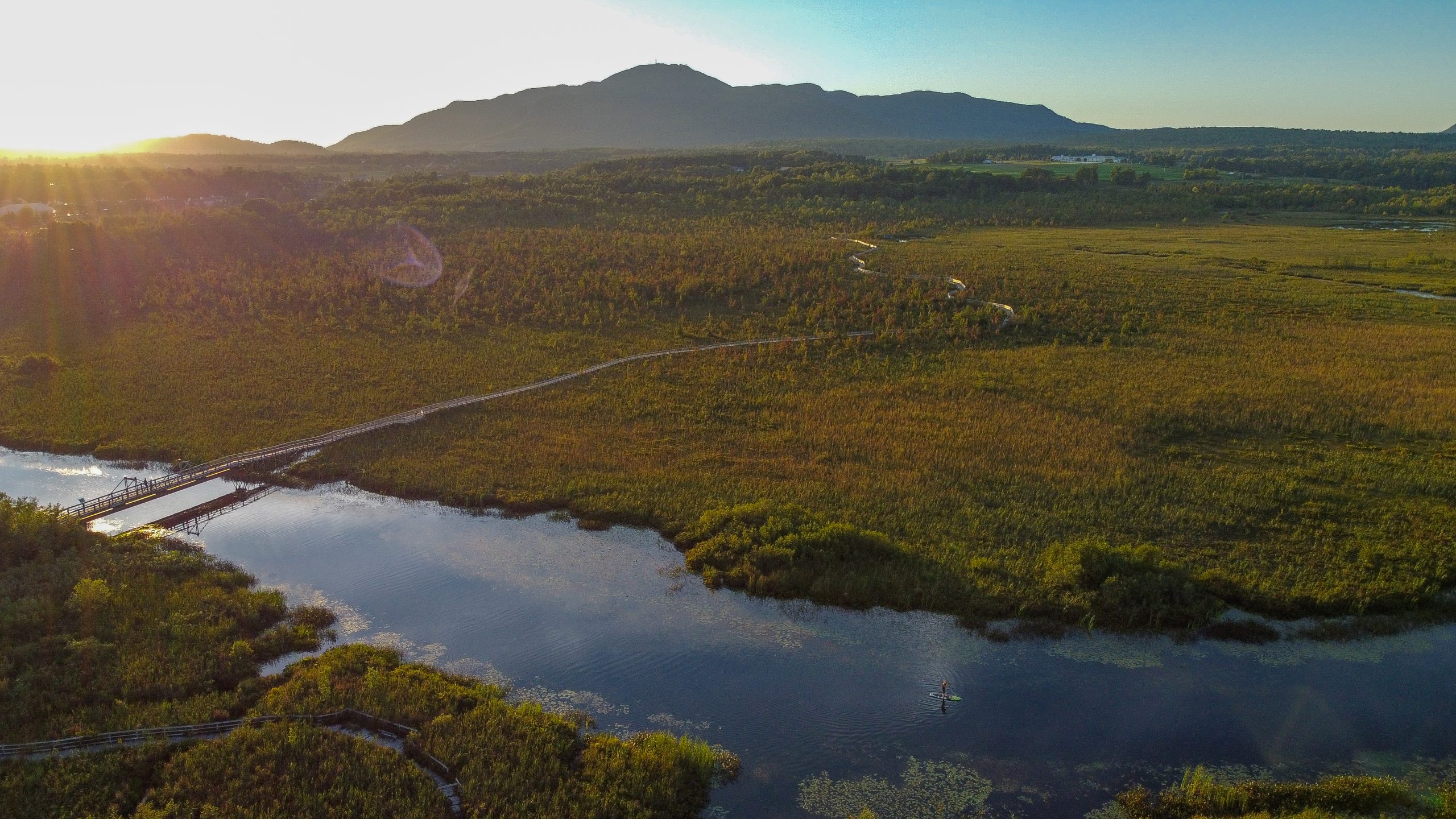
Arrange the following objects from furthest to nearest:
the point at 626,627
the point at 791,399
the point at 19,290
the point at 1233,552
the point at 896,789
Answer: the point at 19,290 < the point at 791,399 < the point at 1233,552 < the point at 626,627 < the point at 896,789

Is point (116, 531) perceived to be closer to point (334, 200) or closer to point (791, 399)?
point (791, 399)

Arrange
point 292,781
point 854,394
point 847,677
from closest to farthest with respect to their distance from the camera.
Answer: point 292,781, point 847,677, point 854,394

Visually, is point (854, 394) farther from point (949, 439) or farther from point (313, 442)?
point (313, 442)

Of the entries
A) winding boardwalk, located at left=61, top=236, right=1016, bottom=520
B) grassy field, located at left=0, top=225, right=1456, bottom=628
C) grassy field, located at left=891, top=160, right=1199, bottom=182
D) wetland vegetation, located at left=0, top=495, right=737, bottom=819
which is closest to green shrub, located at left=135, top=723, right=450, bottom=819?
wetland vegetation, located at left=0, top=495, right=737, bottom=819

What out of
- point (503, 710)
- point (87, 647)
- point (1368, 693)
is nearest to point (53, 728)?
point (87, 647)

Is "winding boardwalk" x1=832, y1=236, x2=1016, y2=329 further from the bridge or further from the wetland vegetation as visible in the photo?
the wetland vegetation

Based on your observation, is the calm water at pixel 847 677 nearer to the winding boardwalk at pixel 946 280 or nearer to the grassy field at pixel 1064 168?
the winding boardwalk at pixel 946 280

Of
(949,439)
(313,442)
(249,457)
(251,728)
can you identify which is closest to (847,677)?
(251,728)
